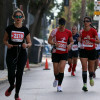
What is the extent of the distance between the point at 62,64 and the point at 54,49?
434 millimetres

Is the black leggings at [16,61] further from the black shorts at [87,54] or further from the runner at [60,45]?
the black shorts at [87,54]

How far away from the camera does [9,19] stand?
882 inches

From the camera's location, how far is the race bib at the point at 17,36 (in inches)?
377

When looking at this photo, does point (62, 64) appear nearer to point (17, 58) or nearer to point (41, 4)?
point (17, 58)

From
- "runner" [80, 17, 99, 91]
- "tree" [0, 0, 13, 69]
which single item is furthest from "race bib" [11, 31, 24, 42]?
"tree" [0, 0, 13, 69]

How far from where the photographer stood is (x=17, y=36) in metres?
9.57

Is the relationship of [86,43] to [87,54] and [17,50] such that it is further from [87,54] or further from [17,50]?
[17,50]

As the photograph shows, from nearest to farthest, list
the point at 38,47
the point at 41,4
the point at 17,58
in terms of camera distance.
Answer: the point at 17,58 → the point at 38,47 → the point at 41,4

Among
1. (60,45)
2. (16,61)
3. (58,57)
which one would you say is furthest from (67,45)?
(16,61)

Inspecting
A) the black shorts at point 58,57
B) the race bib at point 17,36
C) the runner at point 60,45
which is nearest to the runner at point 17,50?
the race bib at point 17,36

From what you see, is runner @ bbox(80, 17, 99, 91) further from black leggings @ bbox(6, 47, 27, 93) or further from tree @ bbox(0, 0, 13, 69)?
tree @ bbox(0, 0, 13, 69)

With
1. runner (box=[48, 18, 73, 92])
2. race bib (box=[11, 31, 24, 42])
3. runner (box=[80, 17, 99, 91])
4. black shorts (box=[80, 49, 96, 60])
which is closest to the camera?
race bib (box=[11, 31, 24, 42])

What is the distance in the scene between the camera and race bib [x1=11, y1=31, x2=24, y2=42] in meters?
9.59

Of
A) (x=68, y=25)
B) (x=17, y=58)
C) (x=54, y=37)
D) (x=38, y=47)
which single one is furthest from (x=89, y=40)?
(x=68, y=25)
